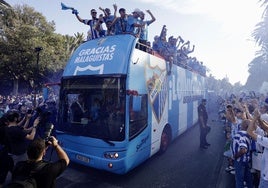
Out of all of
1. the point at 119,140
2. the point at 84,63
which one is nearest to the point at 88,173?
the point at 119,140

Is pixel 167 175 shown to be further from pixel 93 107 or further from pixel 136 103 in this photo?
pixel 93 107

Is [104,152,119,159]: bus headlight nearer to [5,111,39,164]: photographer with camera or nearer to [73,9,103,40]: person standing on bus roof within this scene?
[5,111,39,164]: photographer with camera

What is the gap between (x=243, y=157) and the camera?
15.0 feet

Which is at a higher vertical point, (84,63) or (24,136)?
(84,63)

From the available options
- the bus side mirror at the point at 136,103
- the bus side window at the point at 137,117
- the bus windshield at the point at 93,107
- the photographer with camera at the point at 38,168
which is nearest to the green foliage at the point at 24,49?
the bus windshield at the point at 93,107

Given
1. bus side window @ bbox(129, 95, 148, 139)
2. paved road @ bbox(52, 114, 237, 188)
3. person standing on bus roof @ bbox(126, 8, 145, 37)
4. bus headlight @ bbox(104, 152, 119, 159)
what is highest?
person standing on bus roof @ bbox(126, 8, 145, 37)

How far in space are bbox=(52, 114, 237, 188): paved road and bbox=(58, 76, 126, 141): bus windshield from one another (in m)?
1.21

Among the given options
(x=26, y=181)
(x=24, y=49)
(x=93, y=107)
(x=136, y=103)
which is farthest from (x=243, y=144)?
(x=24, y=49)

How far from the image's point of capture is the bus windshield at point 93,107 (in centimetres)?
557

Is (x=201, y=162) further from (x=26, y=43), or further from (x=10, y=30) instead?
(x=10, y=30)

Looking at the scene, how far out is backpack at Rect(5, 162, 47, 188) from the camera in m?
2.26

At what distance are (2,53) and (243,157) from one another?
25.4m

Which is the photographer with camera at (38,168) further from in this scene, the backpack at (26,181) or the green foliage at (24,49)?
→ the green foliage at (24,49)

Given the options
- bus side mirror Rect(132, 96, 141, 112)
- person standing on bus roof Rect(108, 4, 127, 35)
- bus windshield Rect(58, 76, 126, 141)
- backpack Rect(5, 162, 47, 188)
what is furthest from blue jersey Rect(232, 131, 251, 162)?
person standing on bus roof Rect(108, 4, 127, 35)
